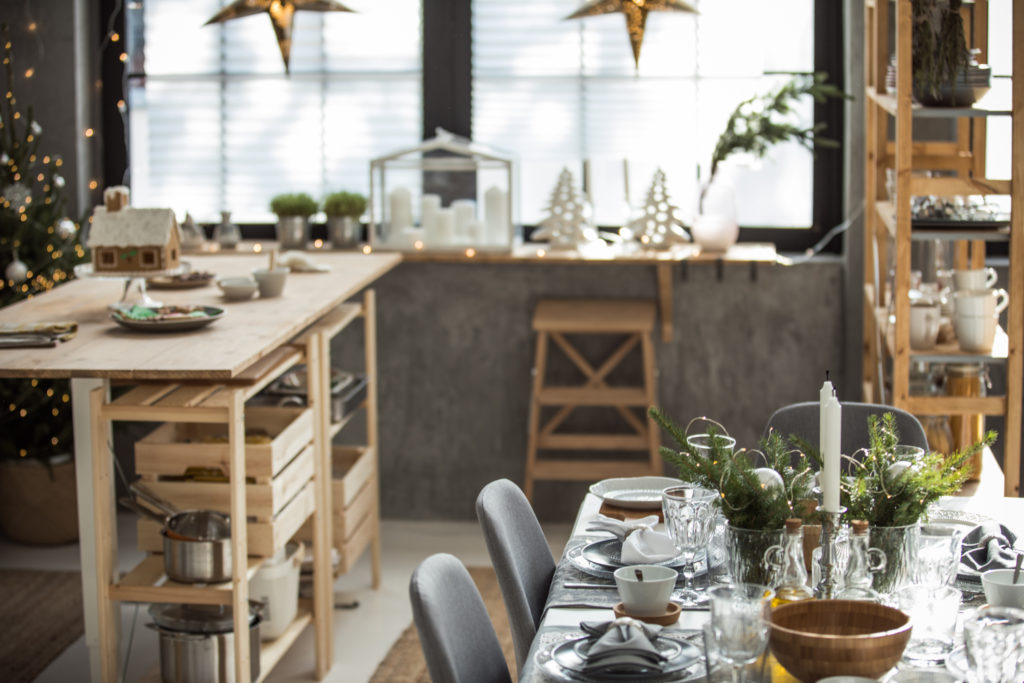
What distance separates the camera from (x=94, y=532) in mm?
2949

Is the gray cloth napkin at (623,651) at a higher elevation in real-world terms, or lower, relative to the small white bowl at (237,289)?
lower

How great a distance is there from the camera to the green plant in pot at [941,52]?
3.16 meters

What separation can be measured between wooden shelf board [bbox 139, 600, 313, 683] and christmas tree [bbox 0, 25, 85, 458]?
1372mm

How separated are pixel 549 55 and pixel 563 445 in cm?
144

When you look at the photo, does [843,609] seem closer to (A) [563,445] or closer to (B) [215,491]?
(B) [215,491]

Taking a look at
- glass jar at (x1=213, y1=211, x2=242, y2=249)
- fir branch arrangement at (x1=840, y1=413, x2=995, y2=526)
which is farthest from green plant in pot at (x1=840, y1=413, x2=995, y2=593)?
glass jar at (x1=213, y1=211, x2=242, y2=249)

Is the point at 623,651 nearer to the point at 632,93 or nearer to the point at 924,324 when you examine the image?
the point at 924,324

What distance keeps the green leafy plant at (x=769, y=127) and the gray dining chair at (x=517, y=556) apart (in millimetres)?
2375

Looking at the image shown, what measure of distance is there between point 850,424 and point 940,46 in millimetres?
950

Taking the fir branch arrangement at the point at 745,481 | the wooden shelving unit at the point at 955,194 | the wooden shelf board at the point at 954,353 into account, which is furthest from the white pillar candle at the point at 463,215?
the fir branch arrangement at the point at 745,481

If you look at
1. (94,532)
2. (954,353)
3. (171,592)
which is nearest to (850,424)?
(954,353)

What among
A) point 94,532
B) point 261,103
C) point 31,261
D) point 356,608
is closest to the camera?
point 94,532

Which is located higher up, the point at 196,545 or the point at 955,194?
the point at 955,194

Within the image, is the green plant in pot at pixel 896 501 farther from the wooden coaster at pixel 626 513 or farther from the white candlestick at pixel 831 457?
the wooden coaster at pixel 626 513
